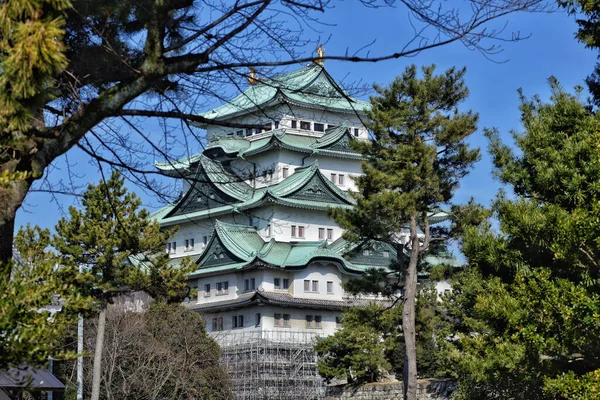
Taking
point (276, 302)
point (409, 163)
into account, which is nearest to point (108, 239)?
point (409, 163)

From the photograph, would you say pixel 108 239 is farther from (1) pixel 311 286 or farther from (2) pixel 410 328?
(1) pixel 311 286

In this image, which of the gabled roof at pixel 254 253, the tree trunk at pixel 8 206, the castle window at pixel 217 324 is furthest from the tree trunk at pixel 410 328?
the tree trunk at pixel 8 206

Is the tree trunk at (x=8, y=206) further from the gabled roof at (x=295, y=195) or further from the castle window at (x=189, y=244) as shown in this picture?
the castle window at (x=189, y=244)

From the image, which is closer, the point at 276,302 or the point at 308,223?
the point at 276,302

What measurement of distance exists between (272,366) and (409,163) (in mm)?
14934

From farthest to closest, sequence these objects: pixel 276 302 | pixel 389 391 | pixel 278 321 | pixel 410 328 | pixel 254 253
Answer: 1. pixel 254 253
2. pixel 278 321
3. pixel 276 302
4. pixel 389 391
5. pixel 410 328

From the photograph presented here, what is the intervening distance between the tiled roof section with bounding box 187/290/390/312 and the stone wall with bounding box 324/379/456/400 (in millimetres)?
7134

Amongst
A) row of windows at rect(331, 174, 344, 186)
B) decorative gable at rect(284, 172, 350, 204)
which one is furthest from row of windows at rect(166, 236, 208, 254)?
row of windows at rect(331, 174, 344, 186)

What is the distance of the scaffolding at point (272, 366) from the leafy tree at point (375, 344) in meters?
3.09

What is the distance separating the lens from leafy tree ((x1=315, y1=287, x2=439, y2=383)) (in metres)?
30.2

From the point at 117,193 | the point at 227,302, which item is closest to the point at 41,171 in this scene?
the point at 117,193

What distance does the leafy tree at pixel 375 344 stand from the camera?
99.1ft

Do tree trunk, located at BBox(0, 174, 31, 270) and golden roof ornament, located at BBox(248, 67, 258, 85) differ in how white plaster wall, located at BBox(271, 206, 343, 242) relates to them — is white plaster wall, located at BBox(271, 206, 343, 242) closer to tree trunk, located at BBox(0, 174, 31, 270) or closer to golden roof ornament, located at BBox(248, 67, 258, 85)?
golden roof ornament, located at BBox(248, 67, 258, 85)

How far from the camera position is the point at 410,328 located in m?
26.8
